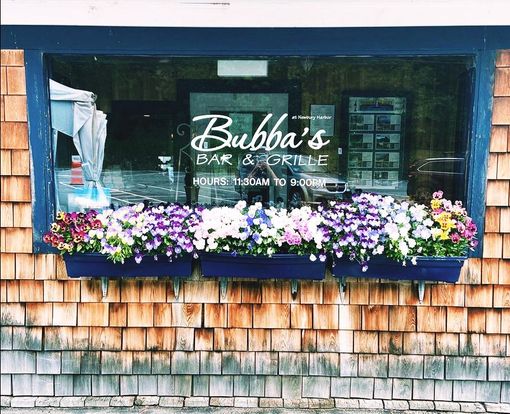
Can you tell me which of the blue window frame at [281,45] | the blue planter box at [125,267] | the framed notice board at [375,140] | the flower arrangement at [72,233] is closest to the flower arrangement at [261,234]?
the blue planter box at [125,267]

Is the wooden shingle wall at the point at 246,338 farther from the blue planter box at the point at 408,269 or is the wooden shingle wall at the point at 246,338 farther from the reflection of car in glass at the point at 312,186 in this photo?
the reflection of car in glass at the point at 312,186

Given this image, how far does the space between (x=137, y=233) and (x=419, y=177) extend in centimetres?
181

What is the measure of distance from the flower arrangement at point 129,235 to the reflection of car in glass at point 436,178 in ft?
4.65

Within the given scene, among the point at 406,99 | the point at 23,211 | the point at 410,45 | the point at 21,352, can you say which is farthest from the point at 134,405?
the point at 410,45

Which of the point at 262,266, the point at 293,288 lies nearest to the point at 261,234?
the point at 262,266

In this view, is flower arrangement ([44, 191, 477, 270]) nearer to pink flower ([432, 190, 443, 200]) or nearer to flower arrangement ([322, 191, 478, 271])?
flower arrangement ([322, 191, 478, 271])

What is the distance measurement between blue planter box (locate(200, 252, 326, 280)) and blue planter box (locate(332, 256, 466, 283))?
15 centimetres

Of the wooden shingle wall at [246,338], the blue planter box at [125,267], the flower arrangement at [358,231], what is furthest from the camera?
the wooden shingle wall at [246,338]

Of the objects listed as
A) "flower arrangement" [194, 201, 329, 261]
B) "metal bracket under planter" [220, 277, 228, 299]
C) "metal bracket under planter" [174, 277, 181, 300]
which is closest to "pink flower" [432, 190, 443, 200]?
"flower arrangement" [194, 201, 329, 261]

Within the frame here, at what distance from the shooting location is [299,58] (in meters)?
3.32

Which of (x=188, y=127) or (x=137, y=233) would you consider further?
(x=188, y=127)

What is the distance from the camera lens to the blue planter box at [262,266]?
3.15m

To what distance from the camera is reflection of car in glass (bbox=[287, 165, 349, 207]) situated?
11.2 ft
